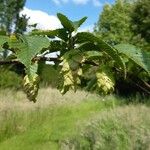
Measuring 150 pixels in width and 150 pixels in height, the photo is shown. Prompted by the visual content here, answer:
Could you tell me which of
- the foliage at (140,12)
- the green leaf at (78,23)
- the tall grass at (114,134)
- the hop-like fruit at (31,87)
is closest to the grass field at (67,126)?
the tall grass at (114,134)

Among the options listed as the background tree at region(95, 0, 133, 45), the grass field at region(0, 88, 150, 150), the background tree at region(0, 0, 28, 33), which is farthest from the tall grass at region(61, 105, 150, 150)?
the background tree at region(95, 0, 133, 45)

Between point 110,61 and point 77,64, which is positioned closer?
point 77,64

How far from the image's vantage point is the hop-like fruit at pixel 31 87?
1.16m

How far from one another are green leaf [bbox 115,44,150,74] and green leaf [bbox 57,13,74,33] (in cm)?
13

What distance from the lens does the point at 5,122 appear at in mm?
12320

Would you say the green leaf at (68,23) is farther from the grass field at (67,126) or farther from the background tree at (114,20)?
the background tree at (114,20)

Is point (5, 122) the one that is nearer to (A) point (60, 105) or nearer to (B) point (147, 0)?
(A) point (60, 105)

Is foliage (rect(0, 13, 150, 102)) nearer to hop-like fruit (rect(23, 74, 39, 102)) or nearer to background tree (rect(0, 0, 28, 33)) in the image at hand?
hop-like fruit (rect(23, 74, 39, 102))

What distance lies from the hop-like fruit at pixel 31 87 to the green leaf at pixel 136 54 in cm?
22

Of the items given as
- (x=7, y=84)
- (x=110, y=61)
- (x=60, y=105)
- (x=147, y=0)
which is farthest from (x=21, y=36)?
(x=147, y=0)

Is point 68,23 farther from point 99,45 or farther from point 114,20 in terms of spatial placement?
point 114,20

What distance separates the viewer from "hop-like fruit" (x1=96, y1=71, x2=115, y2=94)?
1153 millimetres

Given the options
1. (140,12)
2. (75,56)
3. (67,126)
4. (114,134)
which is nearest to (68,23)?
(75,56)

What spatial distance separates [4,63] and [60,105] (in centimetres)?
1533
